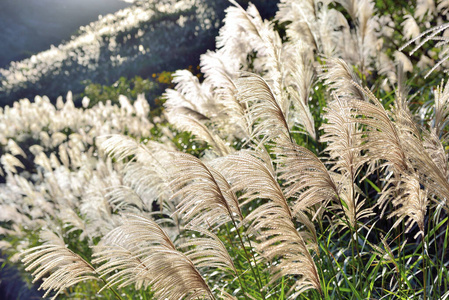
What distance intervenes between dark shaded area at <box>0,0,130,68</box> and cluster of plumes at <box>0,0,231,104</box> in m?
14.7

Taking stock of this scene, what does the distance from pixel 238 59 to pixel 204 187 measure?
2.86 m

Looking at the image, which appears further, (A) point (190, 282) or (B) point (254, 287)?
(B) point (254, 287)

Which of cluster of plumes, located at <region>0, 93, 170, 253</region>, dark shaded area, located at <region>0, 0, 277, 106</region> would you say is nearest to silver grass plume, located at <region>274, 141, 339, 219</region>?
cluster of plumes, located at <region>0, 93, 170, 253</region>

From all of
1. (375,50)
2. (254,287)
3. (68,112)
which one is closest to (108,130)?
(68,112)

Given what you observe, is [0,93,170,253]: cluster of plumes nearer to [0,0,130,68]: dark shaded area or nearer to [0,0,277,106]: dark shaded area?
[0,0,277,106]: dark shaded area

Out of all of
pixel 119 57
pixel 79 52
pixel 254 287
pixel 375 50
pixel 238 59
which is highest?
pixel 79 52

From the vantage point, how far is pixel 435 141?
6.13 feet

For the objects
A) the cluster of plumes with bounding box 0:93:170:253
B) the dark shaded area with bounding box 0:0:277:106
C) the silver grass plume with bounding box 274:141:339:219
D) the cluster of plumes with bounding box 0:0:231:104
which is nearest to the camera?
the silver grass plume with bounding box 274:141:339:219

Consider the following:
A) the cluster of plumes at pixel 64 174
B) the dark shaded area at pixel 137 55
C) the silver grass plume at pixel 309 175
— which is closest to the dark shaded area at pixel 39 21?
the dark shaded area at pixel 137 55

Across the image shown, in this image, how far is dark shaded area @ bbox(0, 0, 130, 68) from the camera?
33.4m

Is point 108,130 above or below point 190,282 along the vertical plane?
above

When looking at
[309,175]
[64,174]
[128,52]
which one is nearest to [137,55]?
[128,52]

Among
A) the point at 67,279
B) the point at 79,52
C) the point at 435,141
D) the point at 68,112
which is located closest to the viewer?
the point at 435,141

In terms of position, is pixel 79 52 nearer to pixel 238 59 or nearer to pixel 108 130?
pixel 108 130
